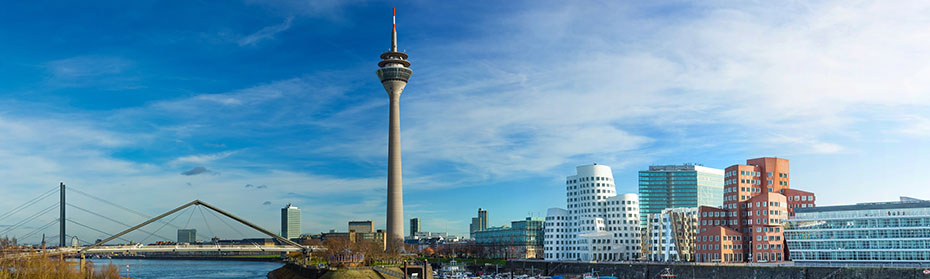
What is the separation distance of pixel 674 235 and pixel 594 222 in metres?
25.9

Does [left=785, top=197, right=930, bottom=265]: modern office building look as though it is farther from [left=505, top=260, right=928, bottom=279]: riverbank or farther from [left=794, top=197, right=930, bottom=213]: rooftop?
[left=505, top=260, right=928, bottom=279]: riverbank

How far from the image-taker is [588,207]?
163000 millimetres

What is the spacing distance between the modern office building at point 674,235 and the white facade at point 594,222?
1132cm

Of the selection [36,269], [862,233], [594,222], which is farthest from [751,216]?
[36,269]

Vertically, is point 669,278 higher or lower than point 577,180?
lower

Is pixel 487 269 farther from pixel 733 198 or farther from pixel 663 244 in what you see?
pixel 733 198

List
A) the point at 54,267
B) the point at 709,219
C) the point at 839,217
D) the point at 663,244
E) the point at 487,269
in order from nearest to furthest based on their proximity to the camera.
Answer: the point at 54,267 < the point at 839,217 < the point at 709,219 < the point at 663,244 < the point at 487,269

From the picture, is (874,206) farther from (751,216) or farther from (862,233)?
(751,216)

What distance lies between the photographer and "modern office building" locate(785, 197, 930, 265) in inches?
3930

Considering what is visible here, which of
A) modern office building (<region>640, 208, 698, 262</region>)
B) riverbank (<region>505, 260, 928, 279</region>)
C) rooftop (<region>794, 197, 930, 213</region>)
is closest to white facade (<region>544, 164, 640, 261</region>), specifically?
modern office building (<region>640, 208, 698, 262</region>)

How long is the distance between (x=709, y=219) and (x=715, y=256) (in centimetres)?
935

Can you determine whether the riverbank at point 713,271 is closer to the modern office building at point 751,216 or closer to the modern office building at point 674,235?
the modern office building at point 751,216

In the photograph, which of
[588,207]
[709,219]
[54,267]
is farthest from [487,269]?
[54,267]

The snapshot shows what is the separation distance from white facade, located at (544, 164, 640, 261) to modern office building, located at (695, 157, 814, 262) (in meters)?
26.9
